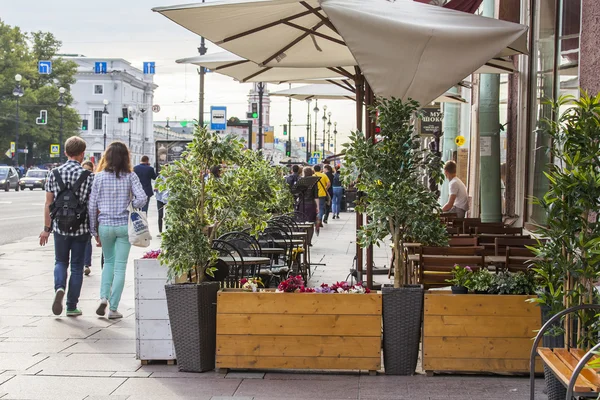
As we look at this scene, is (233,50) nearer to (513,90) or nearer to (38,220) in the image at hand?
(513,90)

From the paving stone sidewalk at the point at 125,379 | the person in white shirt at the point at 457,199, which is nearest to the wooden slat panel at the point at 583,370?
the paving stone sidewalk at the point at 125,379

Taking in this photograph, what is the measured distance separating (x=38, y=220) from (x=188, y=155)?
2192cm

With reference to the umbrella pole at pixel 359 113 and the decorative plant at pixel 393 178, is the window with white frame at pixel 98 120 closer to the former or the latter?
the umbrella pole at pixel 359 113

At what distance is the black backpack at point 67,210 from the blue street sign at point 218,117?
70.1 ft

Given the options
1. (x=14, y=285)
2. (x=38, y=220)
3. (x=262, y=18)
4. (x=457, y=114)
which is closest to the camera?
(x=262, y=18)

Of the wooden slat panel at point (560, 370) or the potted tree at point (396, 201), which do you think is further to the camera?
the potted tree at point (396, 201)

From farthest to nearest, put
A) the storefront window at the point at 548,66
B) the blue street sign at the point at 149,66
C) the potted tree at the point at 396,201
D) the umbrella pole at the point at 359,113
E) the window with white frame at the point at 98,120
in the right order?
the window with white frame at the point at 98,120 → the blue street sign at the point at 149,66 → the storefront window at the point at 548,66 → the umbrella pole at the point at 359,113 → the potted tree at the point at 396,201

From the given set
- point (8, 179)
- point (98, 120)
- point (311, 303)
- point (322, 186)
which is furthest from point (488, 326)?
point (98, 120)

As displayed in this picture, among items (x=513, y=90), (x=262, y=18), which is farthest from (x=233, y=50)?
(x=513, y=90)

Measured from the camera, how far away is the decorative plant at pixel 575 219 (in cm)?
538

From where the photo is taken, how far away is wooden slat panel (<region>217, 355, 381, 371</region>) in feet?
22.6

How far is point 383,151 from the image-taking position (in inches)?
285

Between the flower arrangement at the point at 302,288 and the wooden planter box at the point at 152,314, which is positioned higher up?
the flower arrangement at the point at 302,288

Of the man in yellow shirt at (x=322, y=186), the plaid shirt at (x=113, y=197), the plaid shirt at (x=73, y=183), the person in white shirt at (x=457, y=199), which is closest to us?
the plaid shirt at (x=113, y=197)
